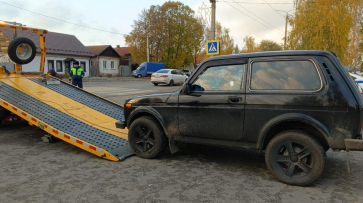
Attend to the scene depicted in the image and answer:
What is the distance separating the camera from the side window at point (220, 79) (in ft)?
13.4

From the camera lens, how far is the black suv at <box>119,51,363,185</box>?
339cm

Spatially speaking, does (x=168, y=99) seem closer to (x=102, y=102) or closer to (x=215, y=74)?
(x=215, y=74)

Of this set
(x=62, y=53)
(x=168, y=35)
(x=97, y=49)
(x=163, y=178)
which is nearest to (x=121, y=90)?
(x=163, y=178)

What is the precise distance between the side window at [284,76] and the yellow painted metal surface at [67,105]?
10.1 feet

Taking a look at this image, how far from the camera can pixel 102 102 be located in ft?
24.6

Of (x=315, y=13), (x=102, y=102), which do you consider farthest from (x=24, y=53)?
(x=315, y=13)

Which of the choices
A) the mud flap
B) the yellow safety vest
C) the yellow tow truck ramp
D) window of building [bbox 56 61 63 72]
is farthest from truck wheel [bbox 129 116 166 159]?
window of building [bbox 56 61 63 72]

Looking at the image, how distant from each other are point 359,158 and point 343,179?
1.29 metres

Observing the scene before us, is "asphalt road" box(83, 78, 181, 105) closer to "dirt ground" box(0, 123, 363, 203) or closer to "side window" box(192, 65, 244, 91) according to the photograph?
"dirt ground" box(0, 123, 363, 203)

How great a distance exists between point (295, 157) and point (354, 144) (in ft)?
2.31

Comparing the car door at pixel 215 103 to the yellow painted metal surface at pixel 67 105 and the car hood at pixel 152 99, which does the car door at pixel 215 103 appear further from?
the yellow painted metal surface at pixel 67 105

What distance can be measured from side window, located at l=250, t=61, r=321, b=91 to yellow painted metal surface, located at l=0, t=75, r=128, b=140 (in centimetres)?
308

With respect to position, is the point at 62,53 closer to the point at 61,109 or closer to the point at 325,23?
the point at 325,23

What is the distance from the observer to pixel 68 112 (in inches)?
238
